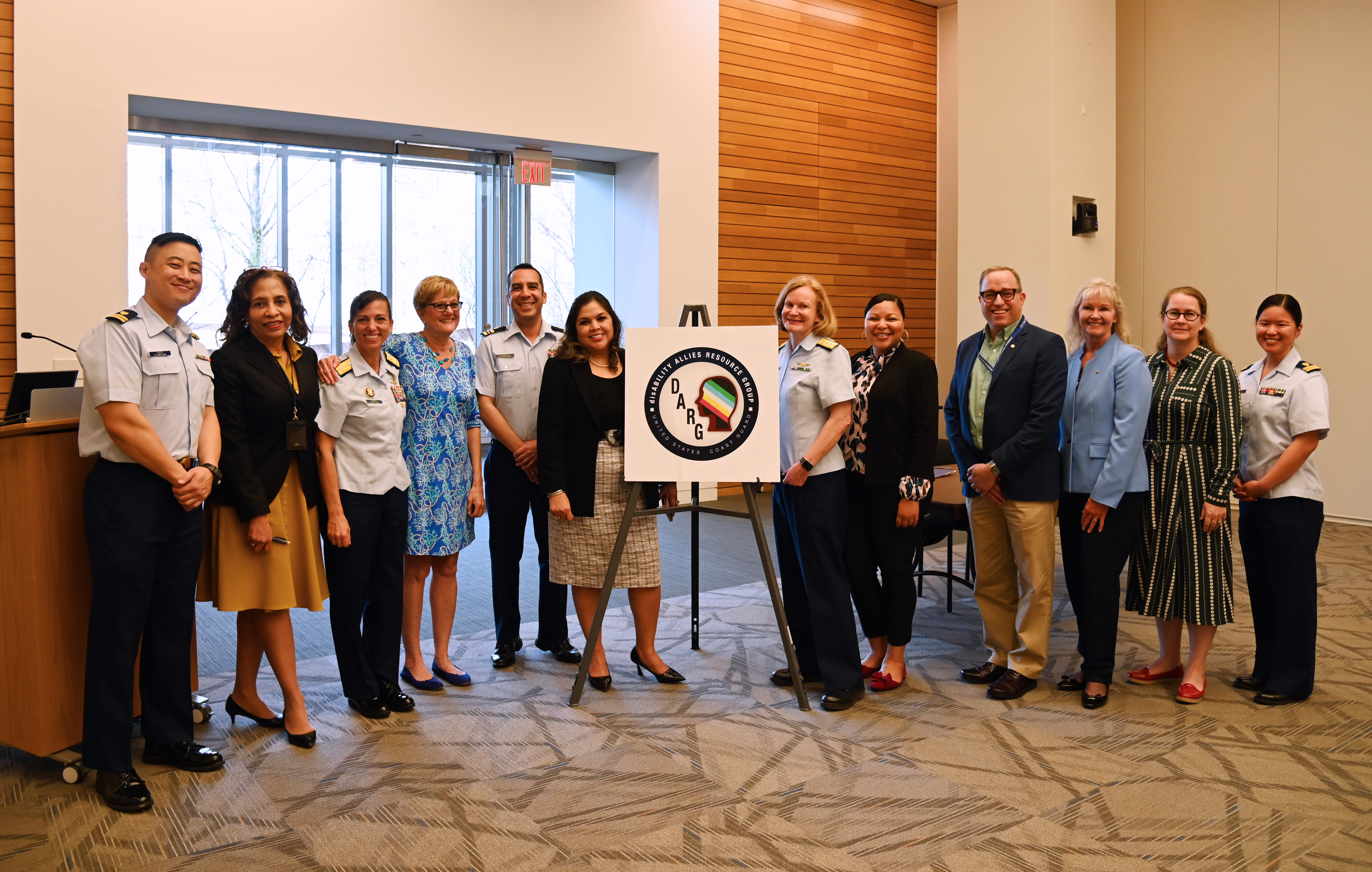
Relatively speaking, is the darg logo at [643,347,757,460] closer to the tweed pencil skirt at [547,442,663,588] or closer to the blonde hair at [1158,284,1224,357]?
the tweed pencil skirt at [547,442,663,588]

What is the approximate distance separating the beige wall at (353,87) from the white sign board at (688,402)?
159 inches

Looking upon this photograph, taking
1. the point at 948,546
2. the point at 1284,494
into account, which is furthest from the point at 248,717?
the point at 1284,494

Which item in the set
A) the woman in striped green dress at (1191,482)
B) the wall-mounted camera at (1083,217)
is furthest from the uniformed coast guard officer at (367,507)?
the wall-mounted camera at (1083,217)

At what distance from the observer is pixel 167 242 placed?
118 inches

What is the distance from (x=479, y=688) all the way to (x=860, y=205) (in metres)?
7.21

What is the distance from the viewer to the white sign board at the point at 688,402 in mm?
3695

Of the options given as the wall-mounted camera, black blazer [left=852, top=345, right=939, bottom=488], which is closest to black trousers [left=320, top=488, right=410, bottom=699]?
black blazer [left=852, top=345, right=939, bottom=488]

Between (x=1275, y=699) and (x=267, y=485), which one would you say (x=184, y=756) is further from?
(x=1275, y=699)

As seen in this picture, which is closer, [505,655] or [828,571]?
[828,571]

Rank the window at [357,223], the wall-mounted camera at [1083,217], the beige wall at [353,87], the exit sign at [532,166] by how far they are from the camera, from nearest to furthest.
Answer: the beige wall at [353,87] < the window at [357,223] < the wall-mounted camera at [1083,217] < the exit sign at [532,166]

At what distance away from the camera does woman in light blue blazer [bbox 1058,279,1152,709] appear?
367cm

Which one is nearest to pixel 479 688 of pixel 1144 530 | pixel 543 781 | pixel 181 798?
pixel 543 781

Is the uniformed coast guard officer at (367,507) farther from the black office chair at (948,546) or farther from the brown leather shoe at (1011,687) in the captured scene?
the black office chair at (948,546)

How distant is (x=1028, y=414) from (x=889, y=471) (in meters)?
0.57
